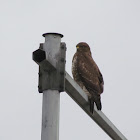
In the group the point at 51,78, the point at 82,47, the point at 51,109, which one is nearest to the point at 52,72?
the point at 51,78

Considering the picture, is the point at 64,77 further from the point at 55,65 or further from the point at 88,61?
the point at 88,61

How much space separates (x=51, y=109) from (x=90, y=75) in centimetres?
306

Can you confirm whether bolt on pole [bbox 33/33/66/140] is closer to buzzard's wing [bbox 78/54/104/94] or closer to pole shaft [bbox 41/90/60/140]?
pole shaft [bbox 41/90/60/140]

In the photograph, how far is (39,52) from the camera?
342 cm

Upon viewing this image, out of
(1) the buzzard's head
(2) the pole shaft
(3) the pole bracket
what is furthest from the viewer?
(1) the buzzard's head

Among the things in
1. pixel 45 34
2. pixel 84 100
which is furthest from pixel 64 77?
pixel 84 100

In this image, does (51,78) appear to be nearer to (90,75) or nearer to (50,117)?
(50,117)

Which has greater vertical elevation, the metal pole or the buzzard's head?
the buzzard's head

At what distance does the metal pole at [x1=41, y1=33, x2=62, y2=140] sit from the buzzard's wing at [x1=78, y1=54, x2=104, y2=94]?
2435mm

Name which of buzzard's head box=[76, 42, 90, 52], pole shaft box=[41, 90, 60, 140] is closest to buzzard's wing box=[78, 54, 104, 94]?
buzzard's head box=[76, 42, 90, 52]

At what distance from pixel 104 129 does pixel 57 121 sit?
1.33 meters

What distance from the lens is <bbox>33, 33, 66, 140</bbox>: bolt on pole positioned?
11.0 feet

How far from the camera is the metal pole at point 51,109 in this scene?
10.9 ft

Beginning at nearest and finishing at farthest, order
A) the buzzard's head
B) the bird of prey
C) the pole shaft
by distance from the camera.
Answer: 1. the pole shaft
2. the bird of prey
3. the buzzard's head
